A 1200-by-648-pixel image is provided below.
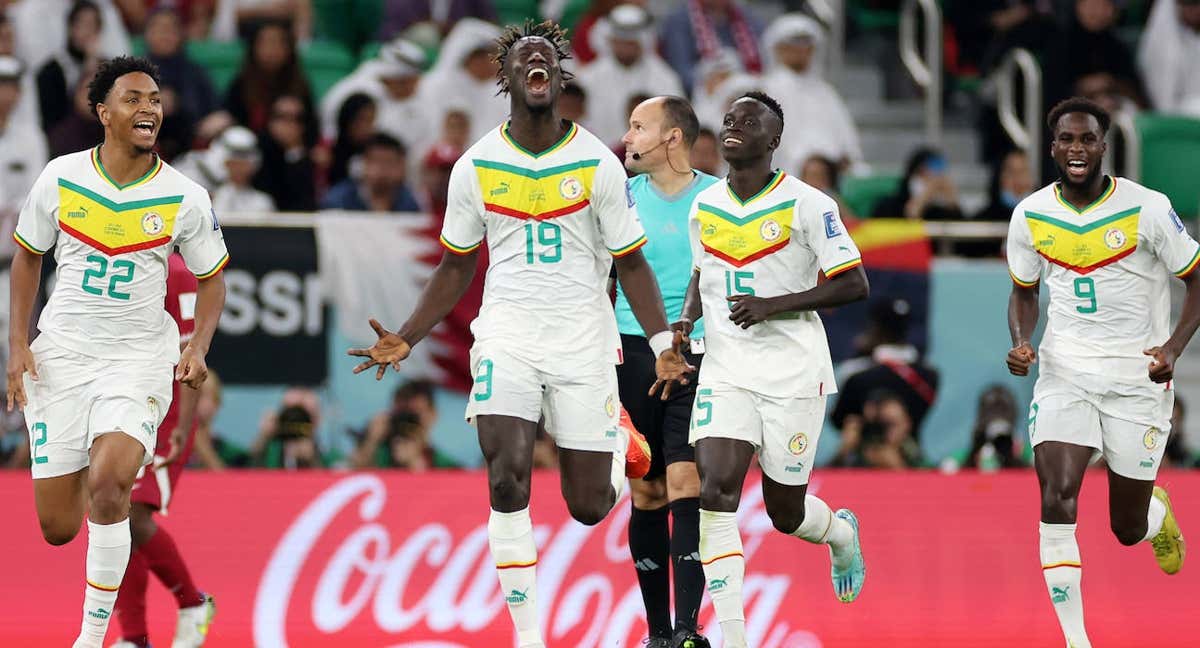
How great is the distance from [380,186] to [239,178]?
96 centimetres

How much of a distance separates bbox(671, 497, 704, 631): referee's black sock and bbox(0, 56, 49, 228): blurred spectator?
614cm

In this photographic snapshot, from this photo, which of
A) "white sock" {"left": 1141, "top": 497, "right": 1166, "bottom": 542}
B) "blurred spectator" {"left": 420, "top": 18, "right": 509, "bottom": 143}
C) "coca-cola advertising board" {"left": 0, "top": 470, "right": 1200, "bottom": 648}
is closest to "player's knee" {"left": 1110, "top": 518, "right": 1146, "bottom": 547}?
"white sock" {"left": 1141, "top": 497, "right": 1166, "bottom": 542}

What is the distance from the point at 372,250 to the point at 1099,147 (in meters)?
5.35

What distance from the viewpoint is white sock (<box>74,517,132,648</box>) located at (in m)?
8.76

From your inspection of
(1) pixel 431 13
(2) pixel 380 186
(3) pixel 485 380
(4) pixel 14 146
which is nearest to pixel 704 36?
(1) pixel 431 13

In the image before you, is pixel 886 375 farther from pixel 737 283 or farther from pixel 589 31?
pixel 589 31

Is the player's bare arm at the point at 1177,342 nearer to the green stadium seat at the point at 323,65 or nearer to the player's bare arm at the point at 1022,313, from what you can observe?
the player's bare arm at the point at 1022,313

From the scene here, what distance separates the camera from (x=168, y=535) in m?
10.4

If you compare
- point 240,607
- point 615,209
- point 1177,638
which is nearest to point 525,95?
point 615,209

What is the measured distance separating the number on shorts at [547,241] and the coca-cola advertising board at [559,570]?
2958 mm

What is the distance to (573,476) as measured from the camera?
29.1 ft

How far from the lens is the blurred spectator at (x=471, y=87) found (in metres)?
15.4

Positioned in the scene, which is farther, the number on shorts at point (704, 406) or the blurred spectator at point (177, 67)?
the blurred spectator at point (177, 67)

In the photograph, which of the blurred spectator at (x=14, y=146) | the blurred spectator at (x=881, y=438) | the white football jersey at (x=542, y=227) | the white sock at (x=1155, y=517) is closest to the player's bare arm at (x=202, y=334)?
the white football jersey at (x=542, y=227)
